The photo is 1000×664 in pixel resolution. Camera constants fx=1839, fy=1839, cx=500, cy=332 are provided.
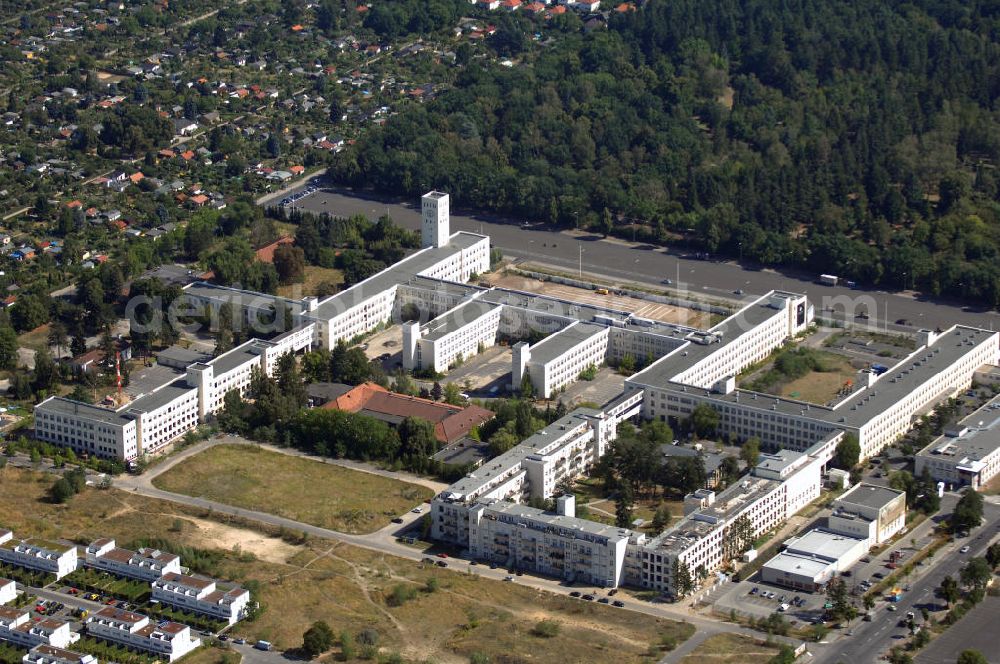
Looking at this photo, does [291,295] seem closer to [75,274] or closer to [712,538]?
[75,274]

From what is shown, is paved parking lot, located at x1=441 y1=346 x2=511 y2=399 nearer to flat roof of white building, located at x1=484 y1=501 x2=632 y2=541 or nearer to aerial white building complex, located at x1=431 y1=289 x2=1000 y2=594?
aerial white building complex, located at x1=431 y1=289 x2=1000 y2=594

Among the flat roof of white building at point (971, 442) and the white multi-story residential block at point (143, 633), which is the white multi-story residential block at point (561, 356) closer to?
the flat roof of white building at point (971, 442)

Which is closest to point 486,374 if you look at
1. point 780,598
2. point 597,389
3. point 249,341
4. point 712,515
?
point 597,389

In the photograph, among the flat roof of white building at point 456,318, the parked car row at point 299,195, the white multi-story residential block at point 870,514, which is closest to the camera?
the white multi-story residential block at point 870,514

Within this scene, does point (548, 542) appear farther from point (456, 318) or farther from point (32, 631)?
point (456, 318)

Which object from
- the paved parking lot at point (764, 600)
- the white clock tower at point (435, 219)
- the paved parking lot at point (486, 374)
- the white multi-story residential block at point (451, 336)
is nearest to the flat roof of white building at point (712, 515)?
the paved parking lot at point (764, 600)

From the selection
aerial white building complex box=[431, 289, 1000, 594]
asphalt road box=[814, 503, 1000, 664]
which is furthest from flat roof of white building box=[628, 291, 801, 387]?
asphalt road box=[814, 503, 1000, 664]
